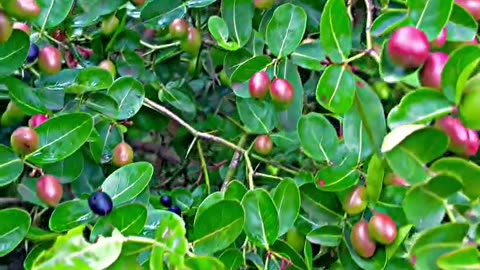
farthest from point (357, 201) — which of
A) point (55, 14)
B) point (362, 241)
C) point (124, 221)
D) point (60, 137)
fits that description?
point (55, 14)

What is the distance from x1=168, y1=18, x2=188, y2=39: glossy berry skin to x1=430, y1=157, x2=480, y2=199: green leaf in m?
0.63

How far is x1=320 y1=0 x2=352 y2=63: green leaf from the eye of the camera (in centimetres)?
81

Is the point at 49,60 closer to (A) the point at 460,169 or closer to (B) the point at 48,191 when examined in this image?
(B) the point at 48,191

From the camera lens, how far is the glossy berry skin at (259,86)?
0.96 meters

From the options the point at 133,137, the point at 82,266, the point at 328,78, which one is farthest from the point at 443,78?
the point at 133,137

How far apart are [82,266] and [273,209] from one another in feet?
0.86

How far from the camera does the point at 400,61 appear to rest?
2.18 ft

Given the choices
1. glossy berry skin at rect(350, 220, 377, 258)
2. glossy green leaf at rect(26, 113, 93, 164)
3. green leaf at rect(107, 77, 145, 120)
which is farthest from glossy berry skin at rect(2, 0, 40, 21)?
Result: glossy berry skin at rect(350, 220, 377, 258)

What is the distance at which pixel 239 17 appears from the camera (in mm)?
1082

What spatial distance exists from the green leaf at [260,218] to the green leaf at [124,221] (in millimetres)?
118

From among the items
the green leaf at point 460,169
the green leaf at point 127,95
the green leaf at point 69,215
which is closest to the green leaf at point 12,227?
the green leaf at point 69,215

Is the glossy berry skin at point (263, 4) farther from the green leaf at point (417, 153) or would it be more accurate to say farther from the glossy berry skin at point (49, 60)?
the green leaf at point (417, 153)

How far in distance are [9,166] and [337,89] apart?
1.34 ft

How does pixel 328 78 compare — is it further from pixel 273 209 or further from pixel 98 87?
pixel 98 87
